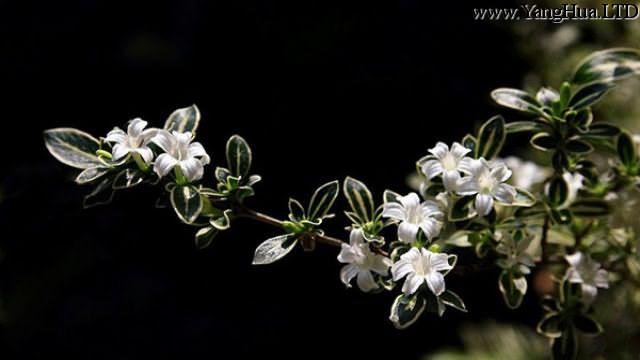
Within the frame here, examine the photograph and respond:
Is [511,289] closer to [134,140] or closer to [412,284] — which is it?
[412,284]

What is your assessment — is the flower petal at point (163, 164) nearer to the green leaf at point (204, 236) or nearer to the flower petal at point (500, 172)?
the green leaf at point (204, 236)

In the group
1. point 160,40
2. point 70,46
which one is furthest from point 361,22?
point 70,46

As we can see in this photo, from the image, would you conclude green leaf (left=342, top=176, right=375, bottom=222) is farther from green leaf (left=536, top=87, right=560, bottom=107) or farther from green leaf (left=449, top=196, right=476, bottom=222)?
green leaf (left=536, top=87, right=560, bottom=107)

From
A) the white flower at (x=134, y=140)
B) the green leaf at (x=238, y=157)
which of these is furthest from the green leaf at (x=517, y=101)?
the white flower at (x=134, y=140)

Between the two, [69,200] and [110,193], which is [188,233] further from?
[110,193]

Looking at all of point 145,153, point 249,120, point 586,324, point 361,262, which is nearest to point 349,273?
point 361,262

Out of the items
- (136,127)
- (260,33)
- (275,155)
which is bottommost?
(275,155)
